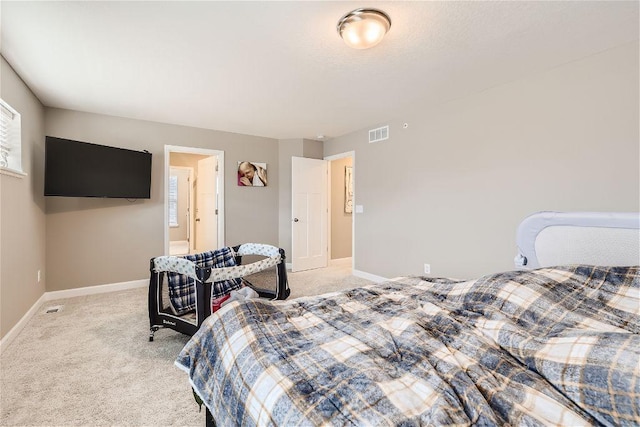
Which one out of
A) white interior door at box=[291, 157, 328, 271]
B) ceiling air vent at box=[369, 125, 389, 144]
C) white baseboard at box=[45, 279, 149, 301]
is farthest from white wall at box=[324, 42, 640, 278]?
white baseboard at box=[45, 279, 149, 301]

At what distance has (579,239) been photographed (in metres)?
2.03

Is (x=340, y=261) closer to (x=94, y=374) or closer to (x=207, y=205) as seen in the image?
(x=207, y=205)

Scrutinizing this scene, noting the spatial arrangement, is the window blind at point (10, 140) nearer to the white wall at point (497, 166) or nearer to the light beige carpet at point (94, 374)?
the light beige carpet at point (94, 374)

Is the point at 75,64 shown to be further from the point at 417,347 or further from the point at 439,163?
the point at 439,163

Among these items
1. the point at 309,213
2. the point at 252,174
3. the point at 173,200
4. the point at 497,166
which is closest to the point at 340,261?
the point at 309,213

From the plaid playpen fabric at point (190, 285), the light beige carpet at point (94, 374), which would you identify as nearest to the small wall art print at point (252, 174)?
the plaid playpen fabric at point (190, 285)

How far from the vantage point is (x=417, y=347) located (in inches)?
44.6

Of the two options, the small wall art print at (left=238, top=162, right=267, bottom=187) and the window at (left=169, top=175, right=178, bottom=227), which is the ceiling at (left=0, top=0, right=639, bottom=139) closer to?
the small wall art print at (left=238, top=162, right=267, bottom=187)

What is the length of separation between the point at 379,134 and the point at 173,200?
5.44 metres

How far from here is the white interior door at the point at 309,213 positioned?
516 cm

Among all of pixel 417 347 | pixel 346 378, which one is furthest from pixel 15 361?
pixel 417 347

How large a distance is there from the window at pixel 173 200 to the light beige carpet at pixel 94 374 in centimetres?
433

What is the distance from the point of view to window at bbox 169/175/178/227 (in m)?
7.18

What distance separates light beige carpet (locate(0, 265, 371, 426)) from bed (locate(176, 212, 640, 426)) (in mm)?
679
